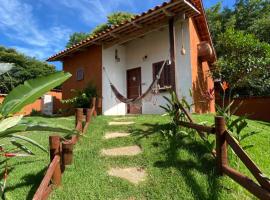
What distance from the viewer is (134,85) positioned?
33.0 feet

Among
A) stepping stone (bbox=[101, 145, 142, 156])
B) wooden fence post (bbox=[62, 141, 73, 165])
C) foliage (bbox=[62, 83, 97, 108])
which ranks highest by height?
foliage (bbox=[62, 83, 97, 108])

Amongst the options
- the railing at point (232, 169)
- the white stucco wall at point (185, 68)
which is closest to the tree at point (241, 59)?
the white stucco wall at point (185, 68)

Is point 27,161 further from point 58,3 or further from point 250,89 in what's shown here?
point 250,89

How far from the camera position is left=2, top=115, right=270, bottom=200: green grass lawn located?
3.02m

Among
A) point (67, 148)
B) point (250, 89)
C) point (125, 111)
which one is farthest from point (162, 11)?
point (250, 89)

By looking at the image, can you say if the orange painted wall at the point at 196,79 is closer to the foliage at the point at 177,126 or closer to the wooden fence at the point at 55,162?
the foliage at the point at 177,126

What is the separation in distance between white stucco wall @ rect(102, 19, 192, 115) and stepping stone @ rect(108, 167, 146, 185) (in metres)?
4.81

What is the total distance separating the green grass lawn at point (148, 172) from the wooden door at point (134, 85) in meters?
5.10

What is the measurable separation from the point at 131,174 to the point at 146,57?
660 cm

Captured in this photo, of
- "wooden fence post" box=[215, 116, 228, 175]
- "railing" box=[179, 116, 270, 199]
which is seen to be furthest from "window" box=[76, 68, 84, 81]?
"wooden fence post" box=[215, 116, 228, 175]

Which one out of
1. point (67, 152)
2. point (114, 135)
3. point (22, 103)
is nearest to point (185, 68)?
point (114, 135)

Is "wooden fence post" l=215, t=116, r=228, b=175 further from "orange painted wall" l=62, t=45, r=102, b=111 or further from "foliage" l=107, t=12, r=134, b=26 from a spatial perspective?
"foliage" l=107, t=12, r=134, b=26

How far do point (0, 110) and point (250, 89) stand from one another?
1623 centimetres

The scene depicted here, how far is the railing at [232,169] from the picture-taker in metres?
2.33
